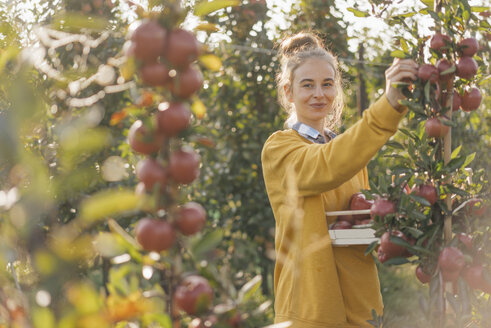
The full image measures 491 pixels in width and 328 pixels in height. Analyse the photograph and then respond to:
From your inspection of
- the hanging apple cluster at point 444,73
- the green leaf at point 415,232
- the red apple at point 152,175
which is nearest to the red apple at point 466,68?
the hanging apple cluster at point 444,73

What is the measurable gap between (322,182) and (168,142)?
37.5 inches

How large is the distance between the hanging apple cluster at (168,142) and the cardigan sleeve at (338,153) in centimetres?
86

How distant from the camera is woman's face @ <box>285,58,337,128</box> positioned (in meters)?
1.83

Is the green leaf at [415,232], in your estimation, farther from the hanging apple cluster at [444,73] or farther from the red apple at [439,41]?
the red apple at [439,41]

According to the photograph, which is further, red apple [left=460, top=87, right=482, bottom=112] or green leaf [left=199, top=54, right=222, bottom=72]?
red apple [left=460, top=87, right=482, bottom=112]

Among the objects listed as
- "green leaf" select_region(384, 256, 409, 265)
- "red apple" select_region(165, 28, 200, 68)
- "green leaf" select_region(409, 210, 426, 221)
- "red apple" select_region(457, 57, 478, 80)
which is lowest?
"green leaf" select_region(384, 256, 409, 265)

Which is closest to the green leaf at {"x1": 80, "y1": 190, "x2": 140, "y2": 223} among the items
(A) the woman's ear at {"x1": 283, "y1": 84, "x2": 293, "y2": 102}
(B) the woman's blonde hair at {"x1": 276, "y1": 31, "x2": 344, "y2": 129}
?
(B) the woman's blonde hair at {"x1": 276, "y1": 31, "x2": 344, "y2": 129}

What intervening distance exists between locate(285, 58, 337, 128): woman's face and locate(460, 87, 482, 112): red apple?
59 centimetres

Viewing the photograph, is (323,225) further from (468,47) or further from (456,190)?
(468,47)

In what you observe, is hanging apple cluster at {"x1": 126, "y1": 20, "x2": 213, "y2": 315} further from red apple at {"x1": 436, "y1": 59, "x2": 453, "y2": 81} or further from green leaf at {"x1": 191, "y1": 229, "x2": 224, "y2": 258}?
red apple at {"x1": 436, "y1": 59, "x2": 453, "y2": 81}

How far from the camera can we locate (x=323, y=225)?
157cm

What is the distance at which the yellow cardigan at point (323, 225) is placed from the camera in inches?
54.4

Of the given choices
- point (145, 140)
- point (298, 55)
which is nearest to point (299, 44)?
point (298, 55)

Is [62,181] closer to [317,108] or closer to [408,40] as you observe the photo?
[408,40]
